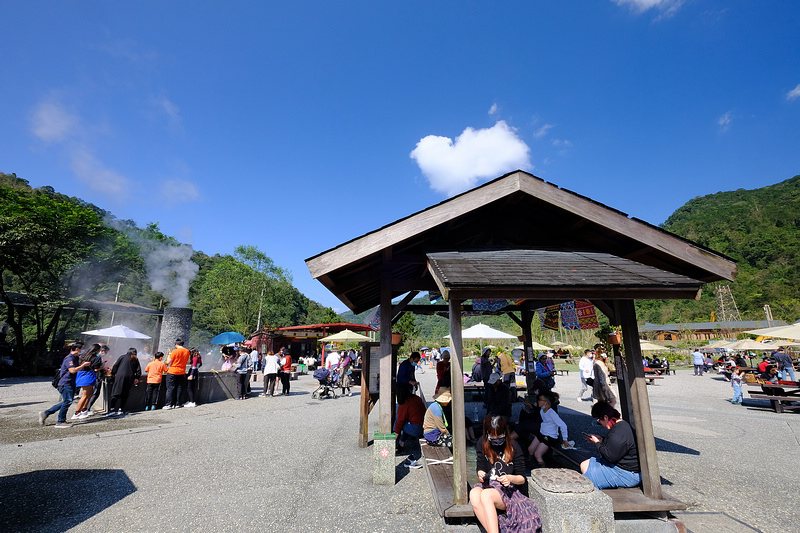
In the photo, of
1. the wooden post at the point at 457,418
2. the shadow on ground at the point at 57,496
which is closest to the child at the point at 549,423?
the wooden post at the point at 457,418

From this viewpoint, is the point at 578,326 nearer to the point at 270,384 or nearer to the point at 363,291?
the point at 363,291

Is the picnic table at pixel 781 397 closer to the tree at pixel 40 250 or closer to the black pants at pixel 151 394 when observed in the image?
the black pants at pixel 151 394

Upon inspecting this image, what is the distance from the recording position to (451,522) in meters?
3.61

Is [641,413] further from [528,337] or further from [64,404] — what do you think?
[64,404]

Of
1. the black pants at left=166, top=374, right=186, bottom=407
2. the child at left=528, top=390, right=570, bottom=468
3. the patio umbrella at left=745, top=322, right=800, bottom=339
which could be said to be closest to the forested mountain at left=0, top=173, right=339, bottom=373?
the black pants at left=166, top=374, right=186, bottom=407

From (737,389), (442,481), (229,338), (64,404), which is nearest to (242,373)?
(64,404)

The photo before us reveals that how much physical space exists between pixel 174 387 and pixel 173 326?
764 centimetres

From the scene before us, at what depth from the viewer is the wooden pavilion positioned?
3.74 meters

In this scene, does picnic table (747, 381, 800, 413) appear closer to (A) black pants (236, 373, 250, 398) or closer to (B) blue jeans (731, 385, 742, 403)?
(B) blue jeans (731, 385, 742, 403)

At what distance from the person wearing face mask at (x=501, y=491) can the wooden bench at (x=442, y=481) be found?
16 centimetres

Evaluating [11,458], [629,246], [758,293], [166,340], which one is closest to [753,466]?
[629,246]

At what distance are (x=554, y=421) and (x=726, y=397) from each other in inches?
466

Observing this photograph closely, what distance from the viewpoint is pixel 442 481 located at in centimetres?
421

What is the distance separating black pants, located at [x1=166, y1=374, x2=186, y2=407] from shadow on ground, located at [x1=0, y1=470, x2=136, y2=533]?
5.17m
